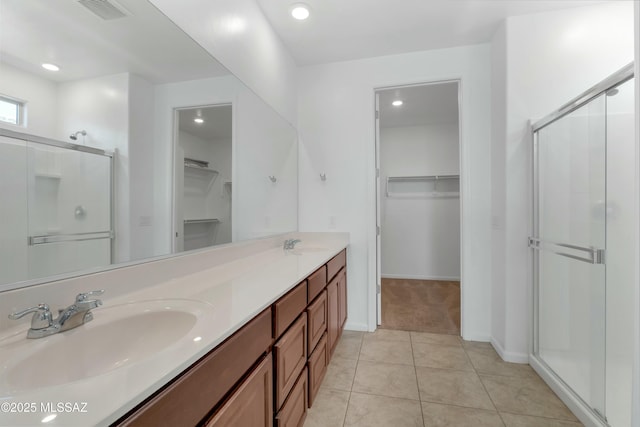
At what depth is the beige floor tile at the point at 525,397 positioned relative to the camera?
5.24 ft

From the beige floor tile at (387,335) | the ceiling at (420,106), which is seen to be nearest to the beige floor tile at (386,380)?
the beige floor tile at (387,335)

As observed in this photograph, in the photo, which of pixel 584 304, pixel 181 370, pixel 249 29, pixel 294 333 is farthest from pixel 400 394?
pixel 249 29

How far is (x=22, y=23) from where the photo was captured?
2.52ft

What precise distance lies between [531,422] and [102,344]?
2.08 m

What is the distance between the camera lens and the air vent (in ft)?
3.08

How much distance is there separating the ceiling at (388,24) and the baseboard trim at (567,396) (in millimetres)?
2588

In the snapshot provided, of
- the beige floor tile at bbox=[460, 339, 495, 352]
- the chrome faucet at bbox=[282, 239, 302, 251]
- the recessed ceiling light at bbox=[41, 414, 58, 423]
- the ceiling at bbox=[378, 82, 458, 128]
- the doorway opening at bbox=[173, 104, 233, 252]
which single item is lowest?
the beige floor tile at bbox=[460, 339, 495, 352]

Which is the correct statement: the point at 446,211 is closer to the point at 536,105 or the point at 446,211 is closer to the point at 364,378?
the point at 536,105

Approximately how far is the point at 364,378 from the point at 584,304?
1.41 m

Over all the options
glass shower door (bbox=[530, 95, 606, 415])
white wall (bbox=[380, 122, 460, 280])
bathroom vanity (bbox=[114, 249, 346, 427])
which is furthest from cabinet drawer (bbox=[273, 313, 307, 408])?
white wall (bbox=[380, 122, 460, 280])

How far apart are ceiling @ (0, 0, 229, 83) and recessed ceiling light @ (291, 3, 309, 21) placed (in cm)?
101

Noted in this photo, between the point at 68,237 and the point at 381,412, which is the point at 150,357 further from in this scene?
the point at 381,412

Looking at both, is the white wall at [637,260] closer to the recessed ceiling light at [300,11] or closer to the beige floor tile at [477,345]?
the beige floor tile at [477,345]

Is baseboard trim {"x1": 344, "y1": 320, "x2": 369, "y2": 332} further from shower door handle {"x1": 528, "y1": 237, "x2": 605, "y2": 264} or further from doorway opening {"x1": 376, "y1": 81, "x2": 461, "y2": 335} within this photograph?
shower door handle {"x1": 528, "y1": 237, "x2": 605, "y2": 264}
